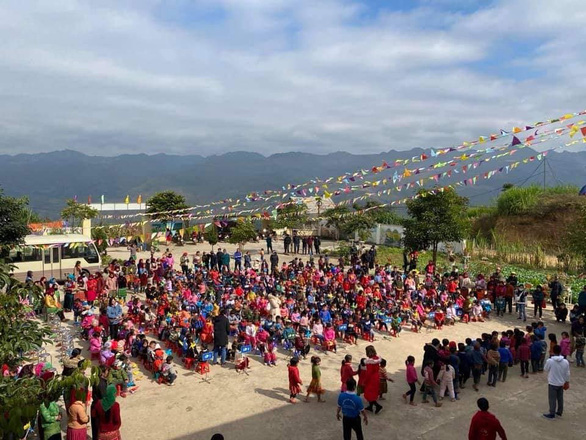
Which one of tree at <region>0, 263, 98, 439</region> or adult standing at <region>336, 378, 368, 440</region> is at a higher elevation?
tree at <region>0, 263, 98, 439</region>

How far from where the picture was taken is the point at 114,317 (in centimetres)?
1307

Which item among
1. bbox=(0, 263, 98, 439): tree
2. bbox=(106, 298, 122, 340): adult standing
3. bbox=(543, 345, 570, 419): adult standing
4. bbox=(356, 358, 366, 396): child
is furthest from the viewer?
bbox=(106, 298, 122, 340): adult standing

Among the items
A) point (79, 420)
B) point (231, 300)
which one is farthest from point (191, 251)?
point (79, 420)

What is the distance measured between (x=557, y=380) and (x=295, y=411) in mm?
5069

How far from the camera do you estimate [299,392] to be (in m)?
10.1

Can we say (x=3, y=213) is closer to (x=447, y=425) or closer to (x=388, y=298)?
(x=388, y=298)

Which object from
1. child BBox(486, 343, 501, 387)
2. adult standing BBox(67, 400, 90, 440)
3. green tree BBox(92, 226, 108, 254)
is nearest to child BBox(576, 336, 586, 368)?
child BBox(486, 343, 501, 387)

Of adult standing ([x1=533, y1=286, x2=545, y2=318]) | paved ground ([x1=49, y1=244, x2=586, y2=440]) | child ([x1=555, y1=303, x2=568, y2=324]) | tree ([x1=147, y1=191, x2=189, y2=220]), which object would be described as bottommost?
paved ground ([x1=49, y1=244, x2=586, y2=440])

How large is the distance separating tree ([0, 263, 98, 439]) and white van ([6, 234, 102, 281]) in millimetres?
14864

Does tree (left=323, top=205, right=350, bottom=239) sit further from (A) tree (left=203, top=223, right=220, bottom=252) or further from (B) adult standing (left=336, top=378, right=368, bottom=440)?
(B) adult standing (left=336, top=378, right=368, bottom=440)

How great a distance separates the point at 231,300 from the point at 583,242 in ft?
43.0

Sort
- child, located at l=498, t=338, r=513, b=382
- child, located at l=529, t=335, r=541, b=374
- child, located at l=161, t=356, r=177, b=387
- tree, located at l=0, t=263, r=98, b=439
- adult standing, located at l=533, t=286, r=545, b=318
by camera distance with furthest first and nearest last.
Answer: adult standing, located at l=533, t=286, r=545, b=318 → child, located at l=529, t=335, r=541, b=374 → child, located at l=498, t=338, r=513, b=382 → child, located at l=161, t=356, r=177, b=387 → tree, located at l=0, t=263, r=98, b=439

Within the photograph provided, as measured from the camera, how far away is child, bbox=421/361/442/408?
31.6 feet

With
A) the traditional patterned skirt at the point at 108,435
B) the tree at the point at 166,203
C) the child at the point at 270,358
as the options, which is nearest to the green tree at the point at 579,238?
the child at the point at 270,358
